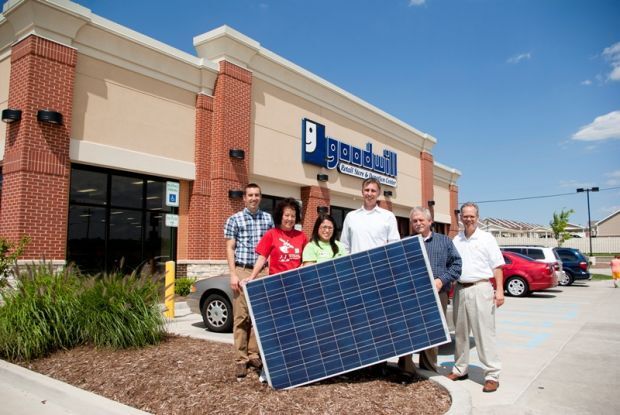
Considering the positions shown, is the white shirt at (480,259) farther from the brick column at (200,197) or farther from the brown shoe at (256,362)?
the brick column at (200,197)

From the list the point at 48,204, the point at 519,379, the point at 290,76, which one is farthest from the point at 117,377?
the point at 290,76

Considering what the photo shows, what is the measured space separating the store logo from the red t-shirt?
12.0 m

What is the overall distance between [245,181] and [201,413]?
10640 millimetres

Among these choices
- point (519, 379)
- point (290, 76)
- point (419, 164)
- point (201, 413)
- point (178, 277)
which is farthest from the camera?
point (419, 164)

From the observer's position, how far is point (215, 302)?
8148 millimetres

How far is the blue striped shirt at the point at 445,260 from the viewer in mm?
4824

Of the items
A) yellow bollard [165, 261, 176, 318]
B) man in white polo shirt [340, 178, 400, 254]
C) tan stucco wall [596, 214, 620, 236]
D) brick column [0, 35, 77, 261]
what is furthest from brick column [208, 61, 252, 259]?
→ tan stucco wall [596, 214, 620, 236]

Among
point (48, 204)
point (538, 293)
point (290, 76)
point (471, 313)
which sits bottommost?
point (538, 293)

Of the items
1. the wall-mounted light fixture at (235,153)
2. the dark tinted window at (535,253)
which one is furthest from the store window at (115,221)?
the dark tinted window at (535,253)

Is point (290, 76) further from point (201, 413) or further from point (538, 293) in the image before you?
point (201, 413)

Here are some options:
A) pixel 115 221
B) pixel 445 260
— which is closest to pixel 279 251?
pixel 445 260

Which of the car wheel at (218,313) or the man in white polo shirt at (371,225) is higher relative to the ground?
the man in white polo shirt at (371,225)

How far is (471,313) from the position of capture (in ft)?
16.0

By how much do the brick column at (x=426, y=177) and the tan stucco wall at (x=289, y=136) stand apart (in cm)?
535
